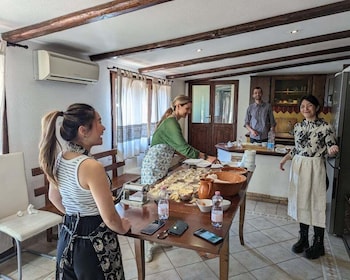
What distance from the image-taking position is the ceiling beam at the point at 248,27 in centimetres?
262

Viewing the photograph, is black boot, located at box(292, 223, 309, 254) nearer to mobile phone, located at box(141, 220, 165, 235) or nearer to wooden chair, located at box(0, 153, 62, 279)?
mobile phone, located at box(141, 220, 165, 235)

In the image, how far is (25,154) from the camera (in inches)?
110

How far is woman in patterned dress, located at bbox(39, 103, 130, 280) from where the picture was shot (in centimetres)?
122

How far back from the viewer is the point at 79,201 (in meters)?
1.25

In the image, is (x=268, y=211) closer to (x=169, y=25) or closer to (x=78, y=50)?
(x=169, y=25)

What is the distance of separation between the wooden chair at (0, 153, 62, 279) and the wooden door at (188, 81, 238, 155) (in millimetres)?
5069

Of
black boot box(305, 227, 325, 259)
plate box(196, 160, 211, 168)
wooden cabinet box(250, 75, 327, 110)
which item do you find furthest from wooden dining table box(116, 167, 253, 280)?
wooden cabinet box(250, 75, 327, 110)

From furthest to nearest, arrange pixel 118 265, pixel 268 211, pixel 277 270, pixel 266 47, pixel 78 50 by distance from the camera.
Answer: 1. pixel 266 47
2. pixel 268 211
3. pixel 78 50
4. pixel 277 270
5. pixel 118 265

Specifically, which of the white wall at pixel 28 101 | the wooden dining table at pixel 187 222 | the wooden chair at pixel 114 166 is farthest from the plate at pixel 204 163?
the white wall at pixel 28 101

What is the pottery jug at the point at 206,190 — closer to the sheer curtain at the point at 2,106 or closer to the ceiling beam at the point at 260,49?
the sheer curtain at the point at 2,106

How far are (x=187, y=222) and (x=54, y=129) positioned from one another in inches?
33.2

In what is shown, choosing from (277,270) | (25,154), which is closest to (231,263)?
(277,270)

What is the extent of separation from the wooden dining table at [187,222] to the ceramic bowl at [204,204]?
0.03m

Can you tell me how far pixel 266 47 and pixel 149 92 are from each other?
216 cm
